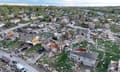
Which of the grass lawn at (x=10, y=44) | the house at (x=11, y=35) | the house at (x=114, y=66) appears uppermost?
the house at (x=11, y=35)

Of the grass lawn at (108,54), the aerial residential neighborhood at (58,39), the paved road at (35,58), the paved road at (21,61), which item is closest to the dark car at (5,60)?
the aerial residential neighborhood at (58,39)

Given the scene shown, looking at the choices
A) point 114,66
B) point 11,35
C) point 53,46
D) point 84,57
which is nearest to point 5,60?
point 53,46

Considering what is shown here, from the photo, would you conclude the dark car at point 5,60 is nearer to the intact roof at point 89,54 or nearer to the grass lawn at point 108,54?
the intact roof at point 89,54

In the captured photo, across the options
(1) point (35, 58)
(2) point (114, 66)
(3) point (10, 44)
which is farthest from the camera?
(3) point (10, 44)

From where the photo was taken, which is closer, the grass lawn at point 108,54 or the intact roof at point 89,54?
the grass lawn at point 108,54

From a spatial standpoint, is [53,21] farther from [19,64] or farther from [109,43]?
[19,64]

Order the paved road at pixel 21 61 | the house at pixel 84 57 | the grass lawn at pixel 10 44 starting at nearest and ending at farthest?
the paved road at pixel 21 61 → the house at pixel 84 57 → the grass lawn at pixel 10 44

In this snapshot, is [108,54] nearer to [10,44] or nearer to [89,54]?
[89,54]
